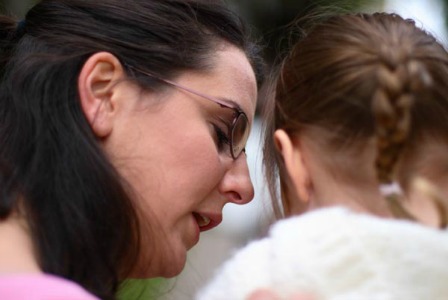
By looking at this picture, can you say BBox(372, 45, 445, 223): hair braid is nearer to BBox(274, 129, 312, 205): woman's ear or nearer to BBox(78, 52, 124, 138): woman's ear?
BBox(274, 129, 312, 205): woman's ear

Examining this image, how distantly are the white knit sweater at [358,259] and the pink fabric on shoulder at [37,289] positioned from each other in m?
0.36

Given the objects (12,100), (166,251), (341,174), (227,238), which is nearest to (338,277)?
(341,174)

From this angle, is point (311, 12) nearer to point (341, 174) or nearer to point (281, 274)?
point (341, 174)

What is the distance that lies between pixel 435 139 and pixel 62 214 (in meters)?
0.81

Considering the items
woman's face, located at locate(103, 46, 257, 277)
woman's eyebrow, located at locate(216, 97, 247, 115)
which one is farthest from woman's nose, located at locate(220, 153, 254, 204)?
woman's eyebrow, located at locate(216, 97, 247, 115)

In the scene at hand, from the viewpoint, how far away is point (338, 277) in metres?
1.58

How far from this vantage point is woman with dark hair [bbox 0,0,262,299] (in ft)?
6.38

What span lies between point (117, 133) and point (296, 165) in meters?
0.51

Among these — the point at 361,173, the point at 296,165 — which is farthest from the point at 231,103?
the point at 361,173

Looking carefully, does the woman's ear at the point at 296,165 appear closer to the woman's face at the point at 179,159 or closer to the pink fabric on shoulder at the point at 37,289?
the woman's face at the point at 179,159

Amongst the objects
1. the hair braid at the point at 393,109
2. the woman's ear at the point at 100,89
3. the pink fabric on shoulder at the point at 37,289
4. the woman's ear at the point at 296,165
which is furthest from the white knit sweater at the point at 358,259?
the woman's ear at the point at 100,89

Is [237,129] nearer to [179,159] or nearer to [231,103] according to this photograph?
[231,103]

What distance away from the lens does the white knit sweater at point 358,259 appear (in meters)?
1.56

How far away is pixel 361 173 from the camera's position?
5.78ft
